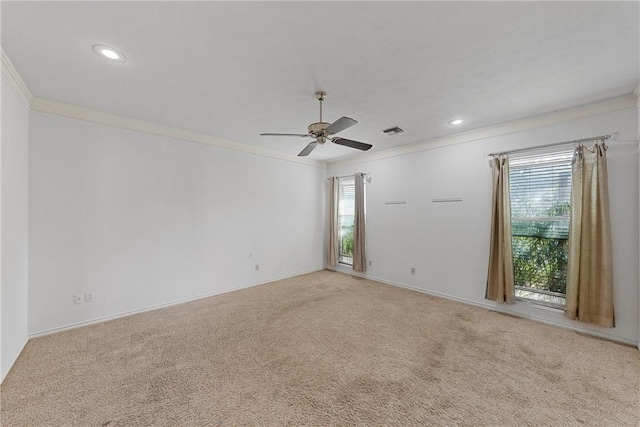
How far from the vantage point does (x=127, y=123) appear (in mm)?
3281

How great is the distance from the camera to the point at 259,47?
73.6 inches

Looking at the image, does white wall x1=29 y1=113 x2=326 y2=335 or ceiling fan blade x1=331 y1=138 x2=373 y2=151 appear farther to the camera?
white wall x1=29 y1=113 x2=326 y2=335

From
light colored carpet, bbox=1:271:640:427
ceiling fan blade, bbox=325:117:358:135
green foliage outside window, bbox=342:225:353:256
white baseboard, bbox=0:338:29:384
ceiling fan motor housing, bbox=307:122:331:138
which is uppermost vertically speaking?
ceiling fan motor housing, bbox=307:122:331:138

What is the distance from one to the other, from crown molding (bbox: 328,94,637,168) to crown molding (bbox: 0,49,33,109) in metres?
4.82

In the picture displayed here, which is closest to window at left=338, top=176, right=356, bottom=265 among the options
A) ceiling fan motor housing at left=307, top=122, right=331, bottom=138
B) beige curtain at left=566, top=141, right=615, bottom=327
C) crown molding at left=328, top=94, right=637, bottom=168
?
crown molding at left=328, top=94, right=637, bottom=168

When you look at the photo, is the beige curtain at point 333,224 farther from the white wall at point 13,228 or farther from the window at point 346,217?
the white wall at point 13,228

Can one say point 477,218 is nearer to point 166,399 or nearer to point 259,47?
point 259,47

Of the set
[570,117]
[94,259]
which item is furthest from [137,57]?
[570,117]

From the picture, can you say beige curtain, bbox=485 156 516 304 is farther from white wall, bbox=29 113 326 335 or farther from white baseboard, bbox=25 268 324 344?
white baseboard, bbox=25 268 324 344

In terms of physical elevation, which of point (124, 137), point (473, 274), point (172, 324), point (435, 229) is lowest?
point (172, 324)

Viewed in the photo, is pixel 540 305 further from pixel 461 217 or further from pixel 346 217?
pixel 346 217

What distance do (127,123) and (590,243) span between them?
5952mm

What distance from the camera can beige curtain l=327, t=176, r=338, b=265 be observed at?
18.7ft

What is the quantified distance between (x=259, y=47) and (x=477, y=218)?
3686mm
